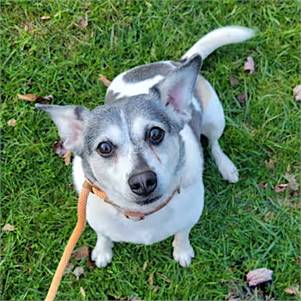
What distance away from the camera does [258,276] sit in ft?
14.2

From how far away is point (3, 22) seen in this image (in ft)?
16.7

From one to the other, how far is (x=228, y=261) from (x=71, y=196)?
1.16 m

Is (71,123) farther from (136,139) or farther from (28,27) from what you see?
(28,27)

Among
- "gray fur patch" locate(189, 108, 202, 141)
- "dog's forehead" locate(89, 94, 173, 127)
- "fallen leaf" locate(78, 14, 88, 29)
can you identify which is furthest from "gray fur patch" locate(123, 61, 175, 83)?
"fallen leaf" locate(78, 14, 88, 29)

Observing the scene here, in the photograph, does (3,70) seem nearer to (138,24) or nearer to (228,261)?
(138,24)

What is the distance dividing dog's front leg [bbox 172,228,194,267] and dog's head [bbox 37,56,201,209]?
0.84 m

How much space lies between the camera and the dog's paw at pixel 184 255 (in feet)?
14.2

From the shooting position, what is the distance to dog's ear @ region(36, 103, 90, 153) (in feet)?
11.1

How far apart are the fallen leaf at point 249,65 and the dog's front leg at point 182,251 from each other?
4.67 feet

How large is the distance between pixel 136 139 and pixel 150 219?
649mm

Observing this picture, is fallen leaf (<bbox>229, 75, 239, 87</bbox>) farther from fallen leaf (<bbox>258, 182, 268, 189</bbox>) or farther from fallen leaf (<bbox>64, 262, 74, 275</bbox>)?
fallen leaf (<bbox>64, 262, 74, 275</bbox>)

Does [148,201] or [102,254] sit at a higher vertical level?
[148,201]

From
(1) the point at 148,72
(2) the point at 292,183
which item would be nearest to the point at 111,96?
(1) the point at 148,72

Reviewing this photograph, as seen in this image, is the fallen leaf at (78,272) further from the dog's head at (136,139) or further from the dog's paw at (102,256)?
the dog's head at (136,139)
